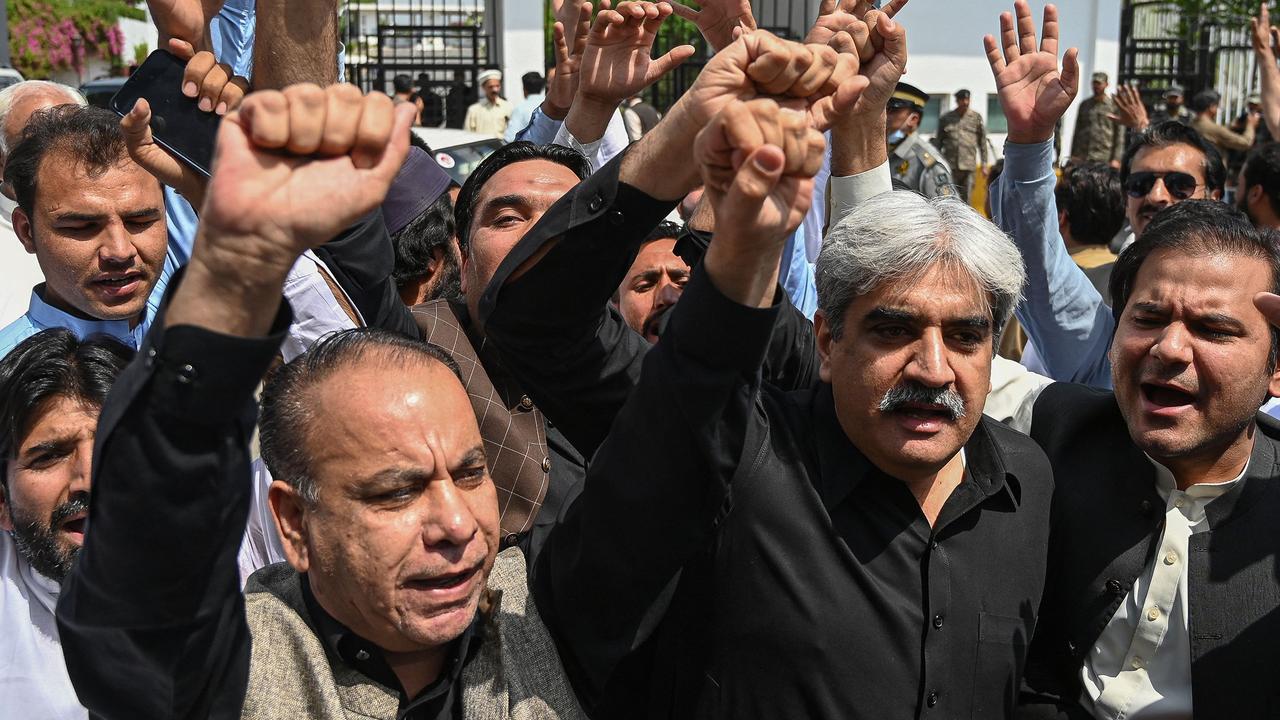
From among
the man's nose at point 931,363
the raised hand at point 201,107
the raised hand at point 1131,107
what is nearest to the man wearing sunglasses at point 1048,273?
the man's nose at point 931,363

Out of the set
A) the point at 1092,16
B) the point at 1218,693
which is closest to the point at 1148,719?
the point at 1218,693

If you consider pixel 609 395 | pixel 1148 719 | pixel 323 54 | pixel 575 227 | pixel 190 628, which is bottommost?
pixel 1148 719

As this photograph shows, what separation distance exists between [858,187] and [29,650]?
6.62 ft

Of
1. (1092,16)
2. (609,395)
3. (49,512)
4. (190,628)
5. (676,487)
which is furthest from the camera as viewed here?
(1092,16)

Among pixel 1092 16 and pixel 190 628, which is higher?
pixel 1092 16

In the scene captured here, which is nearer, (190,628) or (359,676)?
(190,628)

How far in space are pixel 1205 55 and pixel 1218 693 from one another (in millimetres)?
→ 23000

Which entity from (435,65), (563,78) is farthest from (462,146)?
(435,65)

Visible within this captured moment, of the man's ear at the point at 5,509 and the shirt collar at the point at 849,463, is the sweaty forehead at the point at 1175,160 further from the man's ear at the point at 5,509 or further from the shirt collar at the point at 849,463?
the man's ear at the point at 5,509

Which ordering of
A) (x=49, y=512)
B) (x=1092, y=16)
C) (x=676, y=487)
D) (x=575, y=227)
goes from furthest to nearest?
(x=1092, y=16)
(x=49, y=512)
(x=575, y=227)
(x=676, y=487)

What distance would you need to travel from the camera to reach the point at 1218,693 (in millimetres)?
2256

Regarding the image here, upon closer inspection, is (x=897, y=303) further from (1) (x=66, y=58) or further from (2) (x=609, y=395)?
(1) (x=66, y=58)

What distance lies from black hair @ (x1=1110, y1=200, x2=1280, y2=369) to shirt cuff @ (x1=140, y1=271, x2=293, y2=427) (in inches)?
70.7

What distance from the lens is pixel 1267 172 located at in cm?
544
